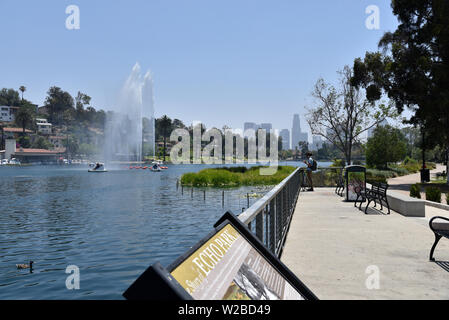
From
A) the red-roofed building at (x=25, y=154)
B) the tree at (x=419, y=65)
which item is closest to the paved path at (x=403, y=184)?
the tree at (x=419, y=65)

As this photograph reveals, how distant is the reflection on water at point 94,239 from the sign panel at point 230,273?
9.54m

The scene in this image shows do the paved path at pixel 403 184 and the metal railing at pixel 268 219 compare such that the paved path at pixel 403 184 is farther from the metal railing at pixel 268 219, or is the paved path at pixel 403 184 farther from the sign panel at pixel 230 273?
the sign panel at pixel 230 273

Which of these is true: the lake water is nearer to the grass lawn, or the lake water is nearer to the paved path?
the paved path

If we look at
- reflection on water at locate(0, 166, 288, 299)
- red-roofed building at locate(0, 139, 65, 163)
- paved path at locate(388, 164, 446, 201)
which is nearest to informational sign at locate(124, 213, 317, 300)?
reflection on water at locate(0, 166, 288, 299)

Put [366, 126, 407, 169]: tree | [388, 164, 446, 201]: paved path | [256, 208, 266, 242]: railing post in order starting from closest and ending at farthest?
[256, 208, 266, 242]: railing post, [388, 164, 446, 201]: paved path, [366, 126, 407, 169]: tree

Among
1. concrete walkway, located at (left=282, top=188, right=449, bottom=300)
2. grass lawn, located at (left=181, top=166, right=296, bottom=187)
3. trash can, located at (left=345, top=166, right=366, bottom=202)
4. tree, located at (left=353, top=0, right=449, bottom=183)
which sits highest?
tree, located at (left=353, top=0, right=449, bottom=183)

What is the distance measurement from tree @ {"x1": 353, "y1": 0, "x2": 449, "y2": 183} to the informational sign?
101 ft

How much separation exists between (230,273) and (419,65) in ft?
→ 113

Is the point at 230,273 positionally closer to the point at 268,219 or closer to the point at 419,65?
the point at 268,219

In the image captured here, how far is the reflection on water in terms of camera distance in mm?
13398

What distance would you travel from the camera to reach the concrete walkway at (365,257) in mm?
6135
